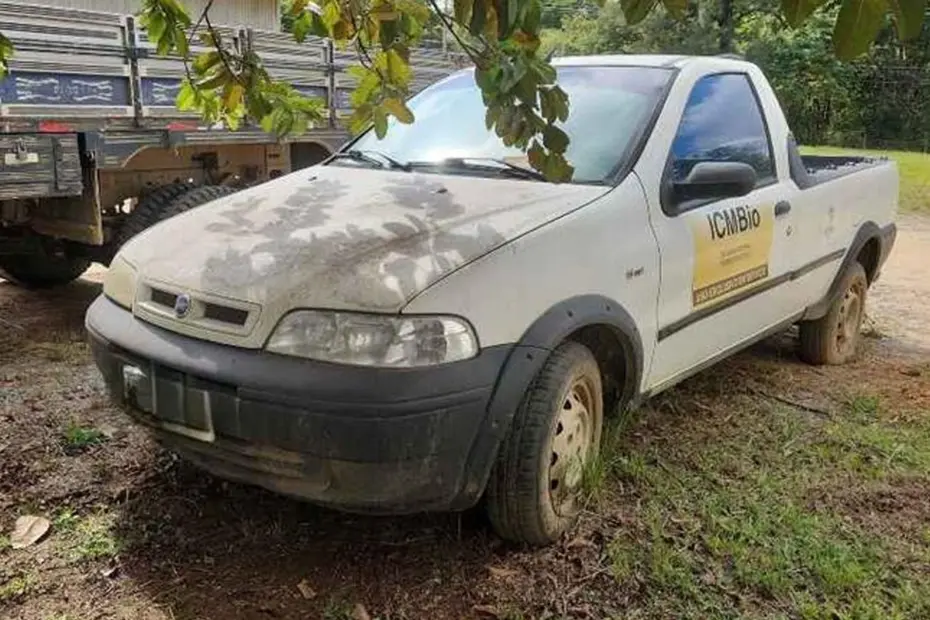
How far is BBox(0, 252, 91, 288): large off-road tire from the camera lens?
246 inches

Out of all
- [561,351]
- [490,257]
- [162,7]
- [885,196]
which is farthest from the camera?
[885,196]

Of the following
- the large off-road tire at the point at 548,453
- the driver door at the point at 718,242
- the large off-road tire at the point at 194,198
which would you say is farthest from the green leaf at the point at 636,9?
the large off-road tire at the point at 194,198

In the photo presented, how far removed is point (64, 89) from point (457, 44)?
2.79 metres

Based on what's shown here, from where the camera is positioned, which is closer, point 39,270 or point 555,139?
point 555,139

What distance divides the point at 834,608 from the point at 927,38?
91.4 feet

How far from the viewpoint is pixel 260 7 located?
15.0 metres

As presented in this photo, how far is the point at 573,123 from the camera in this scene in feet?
11.5

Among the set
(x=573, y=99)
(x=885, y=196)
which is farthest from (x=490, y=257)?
(x=885, y=196)

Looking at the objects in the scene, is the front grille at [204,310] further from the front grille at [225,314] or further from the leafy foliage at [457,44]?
the leafy foliage at [457,44]

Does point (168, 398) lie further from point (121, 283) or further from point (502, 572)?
point (502, 572)

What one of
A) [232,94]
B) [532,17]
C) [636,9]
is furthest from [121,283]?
[636,9]

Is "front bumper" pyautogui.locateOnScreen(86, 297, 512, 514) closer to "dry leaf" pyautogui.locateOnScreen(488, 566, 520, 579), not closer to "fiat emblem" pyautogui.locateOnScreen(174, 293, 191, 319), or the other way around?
"fiat emblem" pyautogui.locateOnScreen(174, 293, 191, 319)

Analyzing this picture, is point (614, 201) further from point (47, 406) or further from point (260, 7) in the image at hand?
point (260, 7)

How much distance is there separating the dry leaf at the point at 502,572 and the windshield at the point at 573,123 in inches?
53.7
